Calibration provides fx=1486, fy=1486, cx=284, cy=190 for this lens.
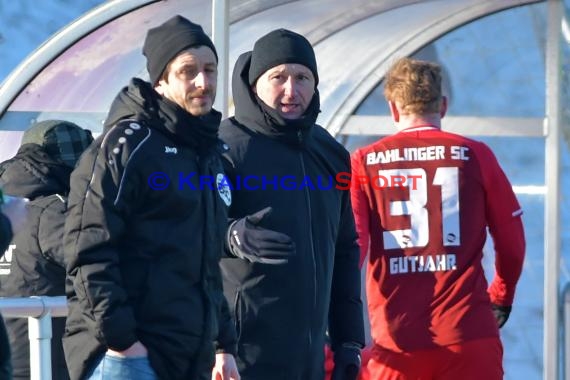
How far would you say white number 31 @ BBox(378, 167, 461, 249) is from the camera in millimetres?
5250

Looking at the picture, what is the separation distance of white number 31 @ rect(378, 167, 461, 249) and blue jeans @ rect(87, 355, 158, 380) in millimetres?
1497

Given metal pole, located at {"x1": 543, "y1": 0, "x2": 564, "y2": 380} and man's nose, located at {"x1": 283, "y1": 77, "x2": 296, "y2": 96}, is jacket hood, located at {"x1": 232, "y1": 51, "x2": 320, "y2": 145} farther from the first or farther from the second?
metal pole, located at {"x1": 543, "y1": 0, "x2": 564, "y2": 380}

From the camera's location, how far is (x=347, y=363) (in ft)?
16.0

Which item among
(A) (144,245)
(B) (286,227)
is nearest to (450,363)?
(B) (286,227)

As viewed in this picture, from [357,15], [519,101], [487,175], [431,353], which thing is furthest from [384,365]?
[357,15]

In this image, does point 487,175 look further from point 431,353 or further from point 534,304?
point 534,304

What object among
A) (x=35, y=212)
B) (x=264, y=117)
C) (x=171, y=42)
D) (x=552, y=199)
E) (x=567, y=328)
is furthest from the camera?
(x=552, y=199)

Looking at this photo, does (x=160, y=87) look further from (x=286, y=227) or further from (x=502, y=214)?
(x=502, y=214)

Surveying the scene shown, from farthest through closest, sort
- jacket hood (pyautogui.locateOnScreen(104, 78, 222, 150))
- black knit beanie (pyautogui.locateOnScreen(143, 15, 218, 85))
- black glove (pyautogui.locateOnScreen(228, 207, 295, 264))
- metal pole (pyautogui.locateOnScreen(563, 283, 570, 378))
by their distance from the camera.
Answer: metal pole (pyautogui.locateOnScreen(563, 283, 570, 378)) < black glove (pyautogui.locateOnScreen(228, 207, 295, 264)) < black knit beanie (pyautogui.locateOnScreen(143, 15, 218, 85)) < jacket hood (pyautogui.locateOnScreen(104, 78, 222, 150))

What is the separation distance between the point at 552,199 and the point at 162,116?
290cm

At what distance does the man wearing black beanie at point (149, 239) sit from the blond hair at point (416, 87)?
4.12 feet

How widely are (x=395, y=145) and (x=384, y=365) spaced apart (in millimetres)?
785

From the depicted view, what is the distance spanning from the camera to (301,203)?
4.71m

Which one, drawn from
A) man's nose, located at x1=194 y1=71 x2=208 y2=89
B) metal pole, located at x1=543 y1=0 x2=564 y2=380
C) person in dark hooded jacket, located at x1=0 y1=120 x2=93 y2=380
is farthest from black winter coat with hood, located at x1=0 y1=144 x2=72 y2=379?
metal pole, located at x1=543 y1=0 x2=564 y2=380
